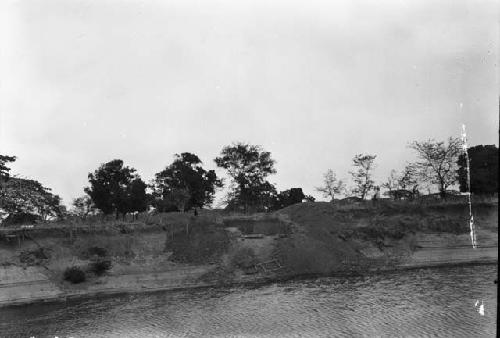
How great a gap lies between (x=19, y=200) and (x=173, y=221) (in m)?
19.6

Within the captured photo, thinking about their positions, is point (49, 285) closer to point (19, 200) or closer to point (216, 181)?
point (19, 200)

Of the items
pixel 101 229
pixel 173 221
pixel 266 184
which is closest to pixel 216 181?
pixel 266 184

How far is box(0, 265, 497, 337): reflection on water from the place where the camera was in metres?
24.2

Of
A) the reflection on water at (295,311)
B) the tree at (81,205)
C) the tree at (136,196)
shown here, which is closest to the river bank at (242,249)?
the reflection on water at (295,311)

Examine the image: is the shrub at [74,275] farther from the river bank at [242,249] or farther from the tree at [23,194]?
the tree at [23,194]

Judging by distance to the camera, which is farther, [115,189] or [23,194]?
[115,189]

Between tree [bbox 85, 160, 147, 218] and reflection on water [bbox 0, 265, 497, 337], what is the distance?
29069 mm

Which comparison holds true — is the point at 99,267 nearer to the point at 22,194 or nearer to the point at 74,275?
the point at 74,275

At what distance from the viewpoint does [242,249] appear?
52.5 metres

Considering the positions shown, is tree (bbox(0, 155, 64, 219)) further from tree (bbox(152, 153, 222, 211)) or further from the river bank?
tree (bbox(152, 153, 222, 211))

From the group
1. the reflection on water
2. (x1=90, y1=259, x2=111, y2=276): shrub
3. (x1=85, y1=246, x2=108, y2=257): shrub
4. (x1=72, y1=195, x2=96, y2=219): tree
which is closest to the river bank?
(x1=85, y1=246, x2=108, y2=257): shrub

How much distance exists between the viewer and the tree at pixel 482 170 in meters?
67.1

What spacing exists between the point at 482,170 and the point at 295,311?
51.0 meters

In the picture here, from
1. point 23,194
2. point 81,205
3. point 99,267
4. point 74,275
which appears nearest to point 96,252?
point 99,267
